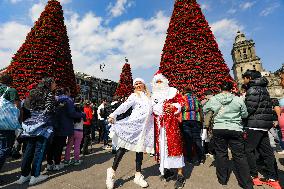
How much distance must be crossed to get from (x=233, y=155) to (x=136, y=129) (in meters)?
1.91

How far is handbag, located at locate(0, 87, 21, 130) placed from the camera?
4.11 meters

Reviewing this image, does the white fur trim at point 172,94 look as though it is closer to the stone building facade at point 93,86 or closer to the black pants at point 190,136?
the black pants at point 190,136

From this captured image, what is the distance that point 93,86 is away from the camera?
71438mm

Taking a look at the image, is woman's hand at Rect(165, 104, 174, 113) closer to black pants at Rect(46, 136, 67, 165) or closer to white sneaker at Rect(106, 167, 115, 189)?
white sneaker at Rect(106, 167, 115, 189)

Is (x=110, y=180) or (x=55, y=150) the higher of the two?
(x=55, y=150)

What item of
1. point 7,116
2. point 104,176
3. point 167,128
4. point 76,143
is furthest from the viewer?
point 76,143

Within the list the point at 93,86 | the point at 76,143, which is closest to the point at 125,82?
the point at 76,143

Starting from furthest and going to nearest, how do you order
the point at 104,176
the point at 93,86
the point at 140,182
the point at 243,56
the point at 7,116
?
1. the point at 243,56
2. the point at 93,86
3. the point at 104,176
4. the point at 7,116
5. the point at 140,182

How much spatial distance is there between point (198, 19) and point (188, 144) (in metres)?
8.97

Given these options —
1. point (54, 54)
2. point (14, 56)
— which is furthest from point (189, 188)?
point (14, 56)

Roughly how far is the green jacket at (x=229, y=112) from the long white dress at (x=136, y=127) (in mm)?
1341

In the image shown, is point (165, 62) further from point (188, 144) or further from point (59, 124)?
point (59, 124)

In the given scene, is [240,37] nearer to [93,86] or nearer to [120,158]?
[93,86]

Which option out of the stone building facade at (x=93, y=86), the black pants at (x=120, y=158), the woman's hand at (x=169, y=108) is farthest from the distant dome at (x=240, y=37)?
the black pants at (x=120, y=158)
